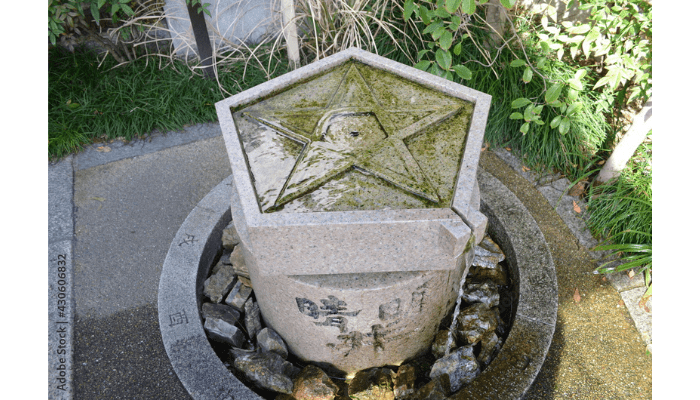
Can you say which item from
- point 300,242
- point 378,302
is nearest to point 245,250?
point 300,242

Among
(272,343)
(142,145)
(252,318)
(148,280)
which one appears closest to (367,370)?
(272,343)

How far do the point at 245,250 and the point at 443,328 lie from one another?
1376 millimetres

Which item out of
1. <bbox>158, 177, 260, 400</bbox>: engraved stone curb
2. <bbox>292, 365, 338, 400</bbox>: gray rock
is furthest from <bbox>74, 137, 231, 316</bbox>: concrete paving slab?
<bbox>292, 365, 338, 400</bbox>: gray rock

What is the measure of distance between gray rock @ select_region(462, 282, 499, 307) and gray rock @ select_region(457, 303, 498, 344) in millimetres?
118

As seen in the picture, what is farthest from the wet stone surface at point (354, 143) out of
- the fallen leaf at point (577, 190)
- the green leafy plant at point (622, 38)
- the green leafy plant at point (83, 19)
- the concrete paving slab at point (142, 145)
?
the green leafy plant at point (83, 19)

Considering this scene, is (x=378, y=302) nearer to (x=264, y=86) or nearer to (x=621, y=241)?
(x=264, y=86)

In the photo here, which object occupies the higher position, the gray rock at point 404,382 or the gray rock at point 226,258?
the gray rock at point 226,258

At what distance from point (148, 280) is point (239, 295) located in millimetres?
735

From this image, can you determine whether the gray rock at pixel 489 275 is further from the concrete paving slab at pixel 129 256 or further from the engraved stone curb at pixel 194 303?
the concrete paving slab at pixel 129 256

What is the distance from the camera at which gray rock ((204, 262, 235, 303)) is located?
3.20 m

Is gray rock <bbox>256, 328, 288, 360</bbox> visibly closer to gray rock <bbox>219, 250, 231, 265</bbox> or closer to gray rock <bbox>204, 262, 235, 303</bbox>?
gray rock <bbox>204, 262, 235, 303</bbox>

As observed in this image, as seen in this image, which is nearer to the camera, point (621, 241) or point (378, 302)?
point (378, 302)

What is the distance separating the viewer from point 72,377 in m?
2.81

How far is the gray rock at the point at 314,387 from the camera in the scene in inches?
106
